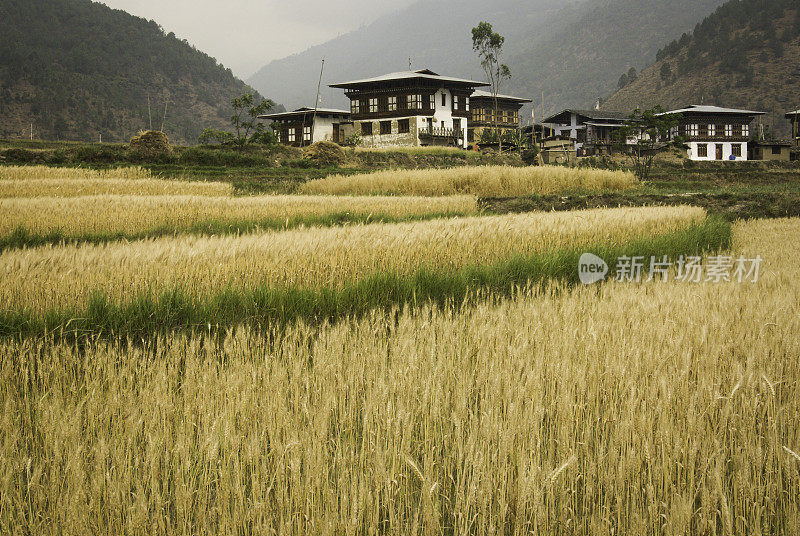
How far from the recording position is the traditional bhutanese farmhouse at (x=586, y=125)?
6312 centimetres

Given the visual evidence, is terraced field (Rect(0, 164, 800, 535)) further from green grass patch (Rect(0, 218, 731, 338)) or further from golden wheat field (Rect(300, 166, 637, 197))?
golden wheat field (Rect(300, 166, 637, 197))

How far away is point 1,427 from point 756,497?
3.38 metres

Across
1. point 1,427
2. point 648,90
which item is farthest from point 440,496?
point 648,90

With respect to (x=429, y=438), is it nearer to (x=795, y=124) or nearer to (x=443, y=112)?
(x=443, y=112)

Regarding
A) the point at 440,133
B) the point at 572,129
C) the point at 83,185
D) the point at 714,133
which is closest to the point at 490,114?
the point at 572,129

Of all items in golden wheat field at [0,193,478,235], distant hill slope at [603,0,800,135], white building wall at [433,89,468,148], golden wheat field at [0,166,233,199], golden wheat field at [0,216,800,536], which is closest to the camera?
golden wheat field at [0,216,800,536]

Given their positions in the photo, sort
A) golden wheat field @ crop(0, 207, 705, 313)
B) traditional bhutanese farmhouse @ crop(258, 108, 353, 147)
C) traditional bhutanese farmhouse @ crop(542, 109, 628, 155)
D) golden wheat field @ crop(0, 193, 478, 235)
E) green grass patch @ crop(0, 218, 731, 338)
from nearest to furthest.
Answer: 1. green grass patch @ crop(0, 218, 731, 338)
2. golden wheat field @ crop(0, 207, 705, 313)
3. golden wheat field @ crop(0, 193, 478, 235)
4. traditional bhutanese farmhouse @ crop(258, 108, 353, 147)
5. traditional bhutanese farmhouse @ crop(542, 109, 628, 155)

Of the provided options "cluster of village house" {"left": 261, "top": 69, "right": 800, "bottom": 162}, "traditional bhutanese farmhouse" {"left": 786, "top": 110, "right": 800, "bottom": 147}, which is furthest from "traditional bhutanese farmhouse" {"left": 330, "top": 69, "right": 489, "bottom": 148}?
"traditional bhutanese farmhouse" {"left": 786, "top": 110, "right": 800, "bottom": 147}

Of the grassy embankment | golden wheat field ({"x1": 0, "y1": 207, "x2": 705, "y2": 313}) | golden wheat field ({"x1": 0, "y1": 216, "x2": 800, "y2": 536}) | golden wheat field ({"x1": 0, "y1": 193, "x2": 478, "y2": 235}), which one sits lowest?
golden wheat field ({"x1": 0, "y1": 216, "x2": 800, "y2": 536})

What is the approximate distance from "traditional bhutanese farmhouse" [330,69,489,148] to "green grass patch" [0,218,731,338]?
159ft

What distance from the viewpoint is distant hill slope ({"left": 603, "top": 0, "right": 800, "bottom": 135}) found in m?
97.9

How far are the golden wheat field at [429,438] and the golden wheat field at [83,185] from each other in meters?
15.0

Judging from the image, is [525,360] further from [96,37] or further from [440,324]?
[96,37]

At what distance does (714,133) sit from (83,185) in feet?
225
